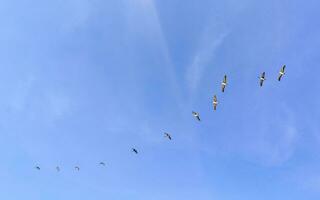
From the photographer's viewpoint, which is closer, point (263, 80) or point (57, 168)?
point (263, 80)

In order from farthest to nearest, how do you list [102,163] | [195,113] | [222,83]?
[102,163], [195,113], [222,83]

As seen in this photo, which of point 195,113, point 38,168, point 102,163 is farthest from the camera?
point 38,168

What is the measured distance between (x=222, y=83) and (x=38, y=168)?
75.0 metres

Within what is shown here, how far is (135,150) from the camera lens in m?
148

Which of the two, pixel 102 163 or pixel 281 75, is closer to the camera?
pixel 281 75

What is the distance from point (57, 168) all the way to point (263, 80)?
72.7 m

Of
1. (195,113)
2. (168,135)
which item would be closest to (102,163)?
(168,135)

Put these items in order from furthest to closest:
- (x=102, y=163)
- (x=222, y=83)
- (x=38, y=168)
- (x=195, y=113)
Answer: (x=38, y=168)
(x=102, y=163)
(x=195, y=113)
(x=222, y=83)

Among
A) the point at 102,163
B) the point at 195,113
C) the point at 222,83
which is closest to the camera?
the point at 222,83

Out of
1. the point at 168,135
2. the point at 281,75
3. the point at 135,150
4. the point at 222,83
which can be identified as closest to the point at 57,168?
the point at 135,150

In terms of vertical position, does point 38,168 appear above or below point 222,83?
above

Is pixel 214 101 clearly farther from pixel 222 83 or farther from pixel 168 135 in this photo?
pixel 168 135

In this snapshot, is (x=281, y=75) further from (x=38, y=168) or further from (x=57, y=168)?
(x=38, y=168)

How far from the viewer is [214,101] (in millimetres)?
135125
